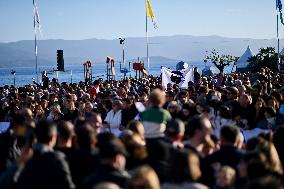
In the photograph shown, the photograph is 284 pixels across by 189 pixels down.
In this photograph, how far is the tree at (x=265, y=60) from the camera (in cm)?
3631

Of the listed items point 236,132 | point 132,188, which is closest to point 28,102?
point 236,132

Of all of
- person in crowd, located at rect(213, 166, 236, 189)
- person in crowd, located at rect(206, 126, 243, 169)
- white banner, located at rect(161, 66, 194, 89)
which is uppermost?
white banner, located at rect(161, 66, 194, 89)

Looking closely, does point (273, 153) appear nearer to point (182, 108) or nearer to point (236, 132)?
point (236, 132)

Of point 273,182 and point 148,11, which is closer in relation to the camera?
point 273,182

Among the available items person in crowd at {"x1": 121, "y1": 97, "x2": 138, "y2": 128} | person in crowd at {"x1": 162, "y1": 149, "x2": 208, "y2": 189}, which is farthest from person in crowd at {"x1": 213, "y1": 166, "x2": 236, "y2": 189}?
person in crowd at {"x1": 121, "y1": 97, "x2": 138, "y2": 128}

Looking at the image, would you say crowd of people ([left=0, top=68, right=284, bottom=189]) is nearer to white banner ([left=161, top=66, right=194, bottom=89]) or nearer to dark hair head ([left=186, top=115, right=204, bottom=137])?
dark hair head ([left=186, top=115, right=204, bottom=137])

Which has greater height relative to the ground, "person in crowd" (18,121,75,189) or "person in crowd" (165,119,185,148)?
"person in crowd" (165,119,185,148)

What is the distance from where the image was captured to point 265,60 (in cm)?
3675

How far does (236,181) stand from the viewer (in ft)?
16.3

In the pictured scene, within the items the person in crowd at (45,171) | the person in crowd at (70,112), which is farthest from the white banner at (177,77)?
the person in crowd at (45,171)

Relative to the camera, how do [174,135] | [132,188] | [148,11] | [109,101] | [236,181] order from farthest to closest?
[148,11] < [109,101] < [174,135] < [236,181] < [132,188]

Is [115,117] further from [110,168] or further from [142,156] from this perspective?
[110,168]

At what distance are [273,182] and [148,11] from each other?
33585 millimetres

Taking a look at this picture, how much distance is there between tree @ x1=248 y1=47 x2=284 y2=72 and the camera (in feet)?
119
